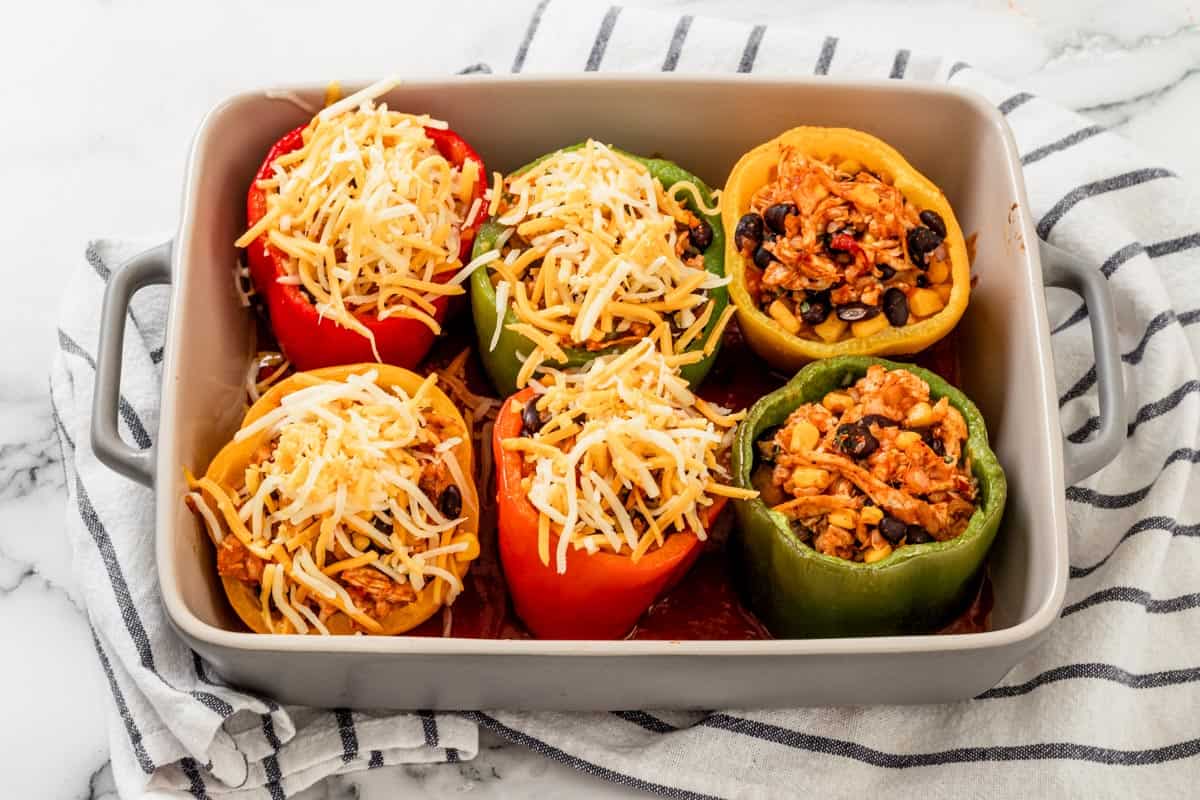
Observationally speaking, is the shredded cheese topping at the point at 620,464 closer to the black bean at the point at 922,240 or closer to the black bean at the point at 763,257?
the black bean at the point at 763,257

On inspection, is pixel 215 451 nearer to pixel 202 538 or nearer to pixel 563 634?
pixel 202 538

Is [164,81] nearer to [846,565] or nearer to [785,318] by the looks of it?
[785,318]

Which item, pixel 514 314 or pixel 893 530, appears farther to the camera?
pixel 514 314

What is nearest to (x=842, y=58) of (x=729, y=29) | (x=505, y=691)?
(x=729, y=29)

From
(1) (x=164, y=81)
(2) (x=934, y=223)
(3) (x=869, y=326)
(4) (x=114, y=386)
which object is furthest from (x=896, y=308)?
(1) (x=164, y=81)

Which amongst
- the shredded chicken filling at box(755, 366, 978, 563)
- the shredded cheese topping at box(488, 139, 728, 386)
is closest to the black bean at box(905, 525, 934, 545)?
the shredded chicken filling at box(755, 366, 978, 563)

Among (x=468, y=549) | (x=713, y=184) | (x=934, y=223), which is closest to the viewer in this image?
(x=468, y=549)

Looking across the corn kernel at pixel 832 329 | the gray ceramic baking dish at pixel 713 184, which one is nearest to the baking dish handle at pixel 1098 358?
the gray ceramic baking dish at pixel 713 184
